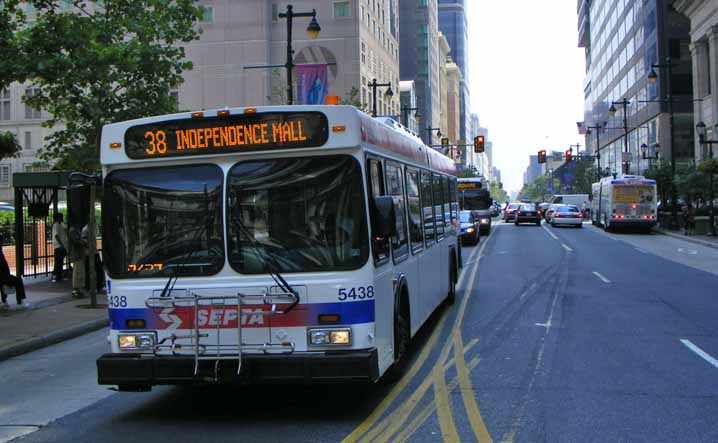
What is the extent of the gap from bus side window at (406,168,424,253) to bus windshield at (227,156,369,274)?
263 cm

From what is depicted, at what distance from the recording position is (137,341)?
22.8 feet

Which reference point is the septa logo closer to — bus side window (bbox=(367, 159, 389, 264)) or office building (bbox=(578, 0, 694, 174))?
bus side window (bbox=(367, 159, 389, 264))

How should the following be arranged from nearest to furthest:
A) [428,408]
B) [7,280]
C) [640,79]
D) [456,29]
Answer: [428,408] → [7,280] → [640,79] → [456,29]

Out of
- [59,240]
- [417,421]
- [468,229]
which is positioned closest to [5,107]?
[468,229]

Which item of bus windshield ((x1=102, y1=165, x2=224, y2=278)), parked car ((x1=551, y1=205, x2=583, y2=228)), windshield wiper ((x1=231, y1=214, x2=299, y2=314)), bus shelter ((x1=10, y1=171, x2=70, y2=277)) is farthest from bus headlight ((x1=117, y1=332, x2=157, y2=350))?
parked car ((x1=551, y1=205, x2=583, y2=228))

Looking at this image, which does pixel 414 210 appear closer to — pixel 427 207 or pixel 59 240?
pixel 427 207

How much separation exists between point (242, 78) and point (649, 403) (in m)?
58.8

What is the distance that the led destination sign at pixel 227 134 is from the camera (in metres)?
6.87

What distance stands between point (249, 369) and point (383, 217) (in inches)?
68.9

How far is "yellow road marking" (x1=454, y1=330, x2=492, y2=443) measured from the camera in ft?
20.9

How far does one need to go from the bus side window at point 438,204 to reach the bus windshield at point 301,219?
5.49 meters

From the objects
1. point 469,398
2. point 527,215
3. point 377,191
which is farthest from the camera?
point 527,215

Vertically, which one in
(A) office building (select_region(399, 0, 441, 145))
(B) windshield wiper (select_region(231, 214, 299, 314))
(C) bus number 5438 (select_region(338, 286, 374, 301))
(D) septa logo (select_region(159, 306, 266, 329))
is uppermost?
(A) office building (select_region(399, 0, 441, 145))

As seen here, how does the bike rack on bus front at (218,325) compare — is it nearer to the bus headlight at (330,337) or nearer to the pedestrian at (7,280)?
the bus headlight at (330,337)
